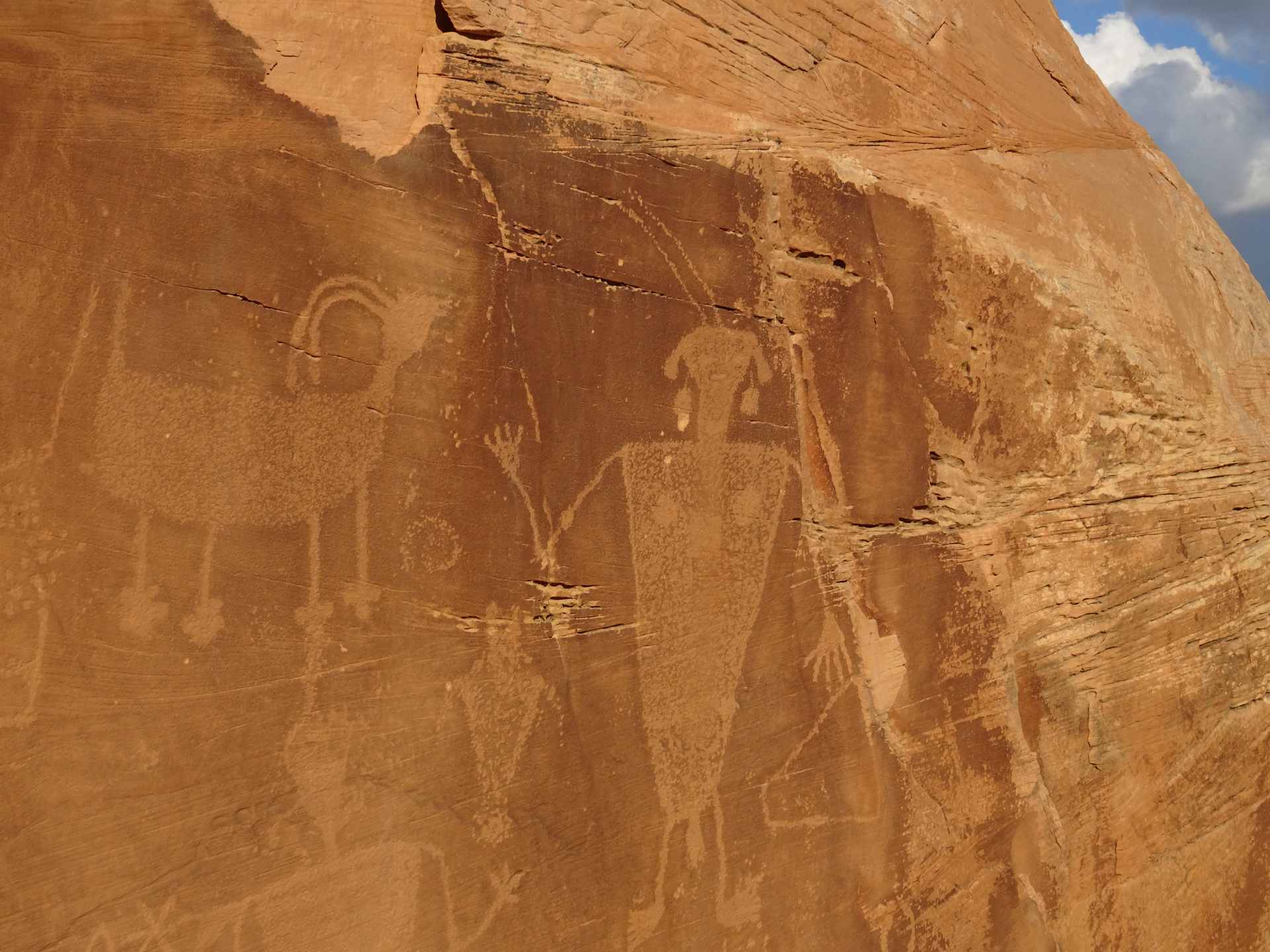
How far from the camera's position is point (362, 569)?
272cm

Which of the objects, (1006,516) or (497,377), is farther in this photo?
(1006,516)

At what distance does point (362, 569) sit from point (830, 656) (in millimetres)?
1669

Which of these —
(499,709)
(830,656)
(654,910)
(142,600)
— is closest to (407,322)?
(142,600)

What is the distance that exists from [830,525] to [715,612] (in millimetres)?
580

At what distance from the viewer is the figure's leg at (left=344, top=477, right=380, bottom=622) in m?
2.71

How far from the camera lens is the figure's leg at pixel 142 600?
8.07ft

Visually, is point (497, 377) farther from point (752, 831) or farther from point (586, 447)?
point (752, 831)

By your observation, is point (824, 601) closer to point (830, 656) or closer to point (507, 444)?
point (830, 656)

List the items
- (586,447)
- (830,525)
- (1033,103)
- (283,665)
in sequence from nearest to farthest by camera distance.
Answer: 1. (283,665)
2. (586,447)
3. (830,525)
4. (1033,103)

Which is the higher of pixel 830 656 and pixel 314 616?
pixel 314 616

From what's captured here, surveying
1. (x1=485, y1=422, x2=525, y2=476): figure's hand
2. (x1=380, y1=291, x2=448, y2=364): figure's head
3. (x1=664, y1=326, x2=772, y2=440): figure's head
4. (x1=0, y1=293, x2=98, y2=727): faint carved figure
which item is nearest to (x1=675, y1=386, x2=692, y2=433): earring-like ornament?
(x1=664, y1=326, x2=772, y2=440): figure's head

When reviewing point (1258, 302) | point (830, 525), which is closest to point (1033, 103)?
point (1258, 302)

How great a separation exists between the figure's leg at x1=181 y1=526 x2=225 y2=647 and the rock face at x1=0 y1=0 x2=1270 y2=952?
1 cm

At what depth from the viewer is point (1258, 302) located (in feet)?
16.4
